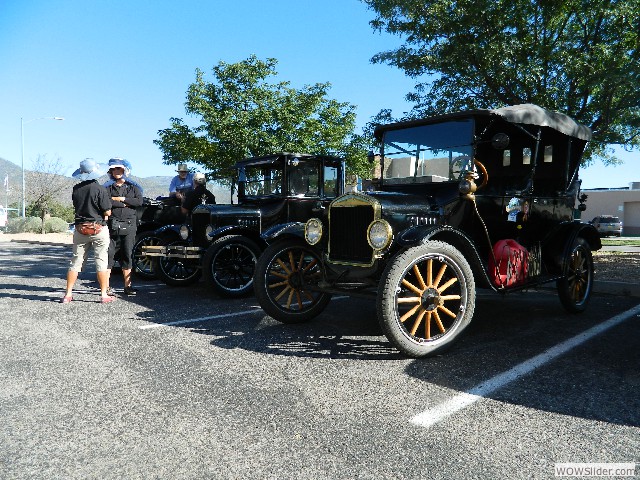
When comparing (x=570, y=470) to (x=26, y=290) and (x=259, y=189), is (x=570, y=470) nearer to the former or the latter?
(x=259, y=189)

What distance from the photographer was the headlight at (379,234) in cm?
420

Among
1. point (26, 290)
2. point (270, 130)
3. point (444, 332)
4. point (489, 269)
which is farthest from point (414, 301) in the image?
point (270, 130)

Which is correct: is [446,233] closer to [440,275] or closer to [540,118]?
[440,275]

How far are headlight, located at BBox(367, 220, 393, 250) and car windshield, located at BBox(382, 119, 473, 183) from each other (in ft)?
4.07

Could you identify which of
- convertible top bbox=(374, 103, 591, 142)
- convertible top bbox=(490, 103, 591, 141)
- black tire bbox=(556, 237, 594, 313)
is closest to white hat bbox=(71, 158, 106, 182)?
convertible top bbox=(374, 103, 591, 142)

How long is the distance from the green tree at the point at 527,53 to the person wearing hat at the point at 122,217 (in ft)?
22.2

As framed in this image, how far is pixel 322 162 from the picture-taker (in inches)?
305

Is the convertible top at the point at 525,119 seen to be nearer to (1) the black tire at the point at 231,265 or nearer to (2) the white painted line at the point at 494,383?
(2) the white painted line at the point at 494,383

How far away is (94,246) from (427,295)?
441 centimetres

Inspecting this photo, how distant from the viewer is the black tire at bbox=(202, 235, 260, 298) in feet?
21.3

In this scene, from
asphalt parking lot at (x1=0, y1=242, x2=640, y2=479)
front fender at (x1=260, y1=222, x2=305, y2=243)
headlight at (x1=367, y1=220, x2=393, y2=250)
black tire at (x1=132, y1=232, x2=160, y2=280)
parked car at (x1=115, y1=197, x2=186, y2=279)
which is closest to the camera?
asphalt parking lot at (x1=0, y1=242, x2=640, y2=479)

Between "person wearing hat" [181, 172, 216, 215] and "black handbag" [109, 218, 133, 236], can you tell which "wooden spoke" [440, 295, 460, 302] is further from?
"person wearing hat" [181, 172, 216, 215]

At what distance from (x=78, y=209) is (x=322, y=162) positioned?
3.63 metres

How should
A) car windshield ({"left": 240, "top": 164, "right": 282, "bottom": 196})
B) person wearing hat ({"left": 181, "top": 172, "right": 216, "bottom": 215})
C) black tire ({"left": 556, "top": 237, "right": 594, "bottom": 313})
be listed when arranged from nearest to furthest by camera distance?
black tire ({"left": 556, "top": 237, "right": 594, "bottom": 313})
car windshield ({"left": 240, "top": 164, "right": 282, "bottom": 196})
person wearing hat ({"left": 181, "top": 172, "right": 216, "bottom": 215})
